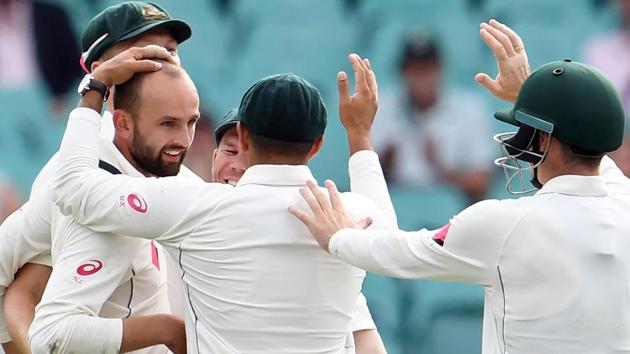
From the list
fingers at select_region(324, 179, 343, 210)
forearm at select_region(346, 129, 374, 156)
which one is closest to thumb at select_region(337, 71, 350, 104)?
forearm at select_region(346, 129, 374, 156)

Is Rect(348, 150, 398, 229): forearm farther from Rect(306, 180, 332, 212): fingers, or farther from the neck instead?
the neck

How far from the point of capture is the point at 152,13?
4461 mm

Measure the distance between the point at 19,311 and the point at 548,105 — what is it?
1900mm

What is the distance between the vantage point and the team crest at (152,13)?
443 centimetres

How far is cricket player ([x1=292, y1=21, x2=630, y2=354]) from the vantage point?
3.60 m

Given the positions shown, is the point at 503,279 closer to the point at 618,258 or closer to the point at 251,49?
the point at 618,258

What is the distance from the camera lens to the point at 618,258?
3.66m

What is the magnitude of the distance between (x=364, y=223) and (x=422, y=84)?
228 inches

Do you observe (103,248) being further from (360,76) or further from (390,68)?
(390,68)

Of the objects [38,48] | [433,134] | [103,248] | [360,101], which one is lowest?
[433,134]

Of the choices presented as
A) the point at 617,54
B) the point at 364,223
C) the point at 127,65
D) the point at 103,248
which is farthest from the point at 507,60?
the point at 617,54

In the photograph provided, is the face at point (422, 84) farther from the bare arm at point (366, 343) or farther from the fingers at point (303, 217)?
the fingers at point (303, 217)

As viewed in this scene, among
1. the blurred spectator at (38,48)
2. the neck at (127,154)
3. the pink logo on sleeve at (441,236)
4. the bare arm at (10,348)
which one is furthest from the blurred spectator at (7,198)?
the pink logo on sleeve at (441,236)

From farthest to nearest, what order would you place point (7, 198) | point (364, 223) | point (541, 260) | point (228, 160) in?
point (7, 198) < point (228, 160) < point (364, 223) < point (541, 260)
